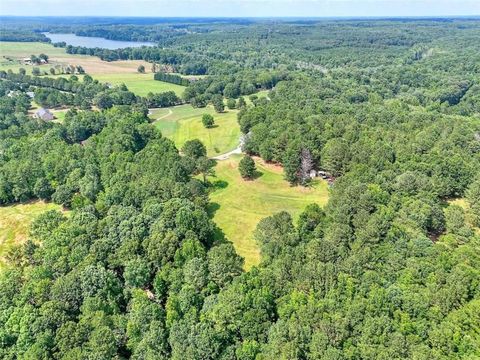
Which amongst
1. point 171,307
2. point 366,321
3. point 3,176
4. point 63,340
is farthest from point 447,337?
point 3,176

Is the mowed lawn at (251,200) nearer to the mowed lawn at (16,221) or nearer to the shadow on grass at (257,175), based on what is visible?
the shadow on grass at (257,175)

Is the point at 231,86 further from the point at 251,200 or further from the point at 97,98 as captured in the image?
the point at 251,200

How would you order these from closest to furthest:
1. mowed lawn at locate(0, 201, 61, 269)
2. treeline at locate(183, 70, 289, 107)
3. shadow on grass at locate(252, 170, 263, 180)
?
1. mowed lawn at locate(0, 201, 61, 269)
2. shadow on grass at locate(252, 170, 263, 180)
3. treeline at locate(183, 70, 289, 107)

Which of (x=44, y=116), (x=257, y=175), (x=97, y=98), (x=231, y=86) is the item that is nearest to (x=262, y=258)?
(x=257, y=175)

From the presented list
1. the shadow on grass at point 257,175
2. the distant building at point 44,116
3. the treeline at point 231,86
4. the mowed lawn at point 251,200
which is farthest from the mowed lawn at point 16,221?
the treeline at point 231,86

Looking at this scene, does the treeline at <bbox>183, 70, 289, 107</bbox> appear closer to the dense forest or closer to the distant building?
the distant building

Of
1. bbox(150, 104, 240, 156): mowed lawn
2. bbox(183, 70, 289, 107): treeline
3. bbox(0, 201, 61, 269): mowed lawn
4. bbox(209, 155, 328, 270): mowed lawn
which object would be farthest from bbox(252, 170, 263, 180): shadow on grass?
bbox(183, 70, 289, 107): treeline
